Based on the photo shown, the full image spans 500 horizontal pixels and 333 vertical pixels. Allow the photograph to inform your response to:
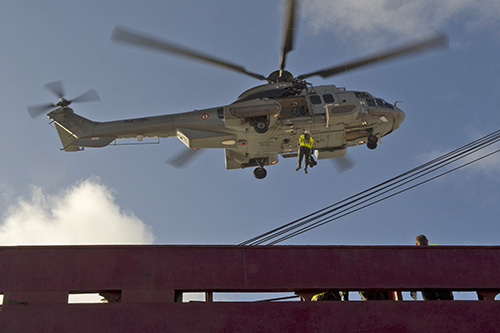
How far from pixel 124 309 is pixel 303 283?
8.43 ft

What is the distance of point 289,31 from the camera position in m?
16.1

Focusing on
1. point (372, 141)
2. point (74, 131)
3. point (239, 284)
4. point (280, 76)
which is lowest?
point (239, 284)

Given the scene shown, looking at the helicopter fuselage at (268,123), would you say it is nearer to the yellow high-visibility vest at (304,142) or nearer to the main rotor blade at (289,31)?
the yellow high-visibility vest at (304,142)

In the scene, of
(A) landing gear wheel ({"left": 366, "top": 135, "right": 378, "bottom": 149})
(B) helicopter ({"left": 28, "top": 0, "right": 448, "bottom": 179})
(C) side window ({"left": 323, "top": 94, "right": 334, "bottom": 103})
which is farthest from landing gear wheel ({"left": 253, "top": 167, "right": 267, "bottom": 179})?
(A) landing gear wheel ({"left": 366, "top": 135, "right": 378, "bottom": 149})

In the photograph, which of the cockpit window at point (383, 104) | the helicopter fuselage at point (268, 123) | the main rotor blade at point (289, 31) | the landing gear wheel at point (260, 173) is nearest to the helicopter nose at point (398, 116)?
the helicopter fuselage at point (268, 123)

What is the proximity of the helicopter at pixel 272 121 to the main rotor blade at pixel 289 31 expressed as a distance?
0.03 m

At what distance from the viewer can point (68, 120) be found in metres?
18.0

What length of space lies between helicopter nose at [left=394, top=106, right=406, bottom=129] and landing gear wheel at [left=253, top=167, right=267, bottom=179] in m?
4.67

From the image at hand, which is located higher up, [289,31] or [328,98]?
[289,31]

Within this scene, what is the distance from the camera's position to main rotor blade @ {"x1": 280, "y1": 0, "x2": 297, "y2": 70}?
15531 mm

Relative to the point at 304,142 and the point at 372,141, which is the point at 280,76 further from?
the point at 372,141

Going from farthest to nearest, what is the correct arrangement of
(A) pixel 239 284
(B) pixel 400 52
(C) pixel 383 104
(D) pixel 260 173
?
(D) pixel 260 173 < (C) pixel 383 104 < (B) pixel 400 52 < (A) pixel 239 284

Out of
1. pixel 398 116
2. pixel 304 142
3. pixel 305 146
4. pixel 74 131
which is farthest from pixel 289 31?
pixel 74 131

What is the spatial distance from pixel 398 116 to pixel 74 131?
1040 cm
